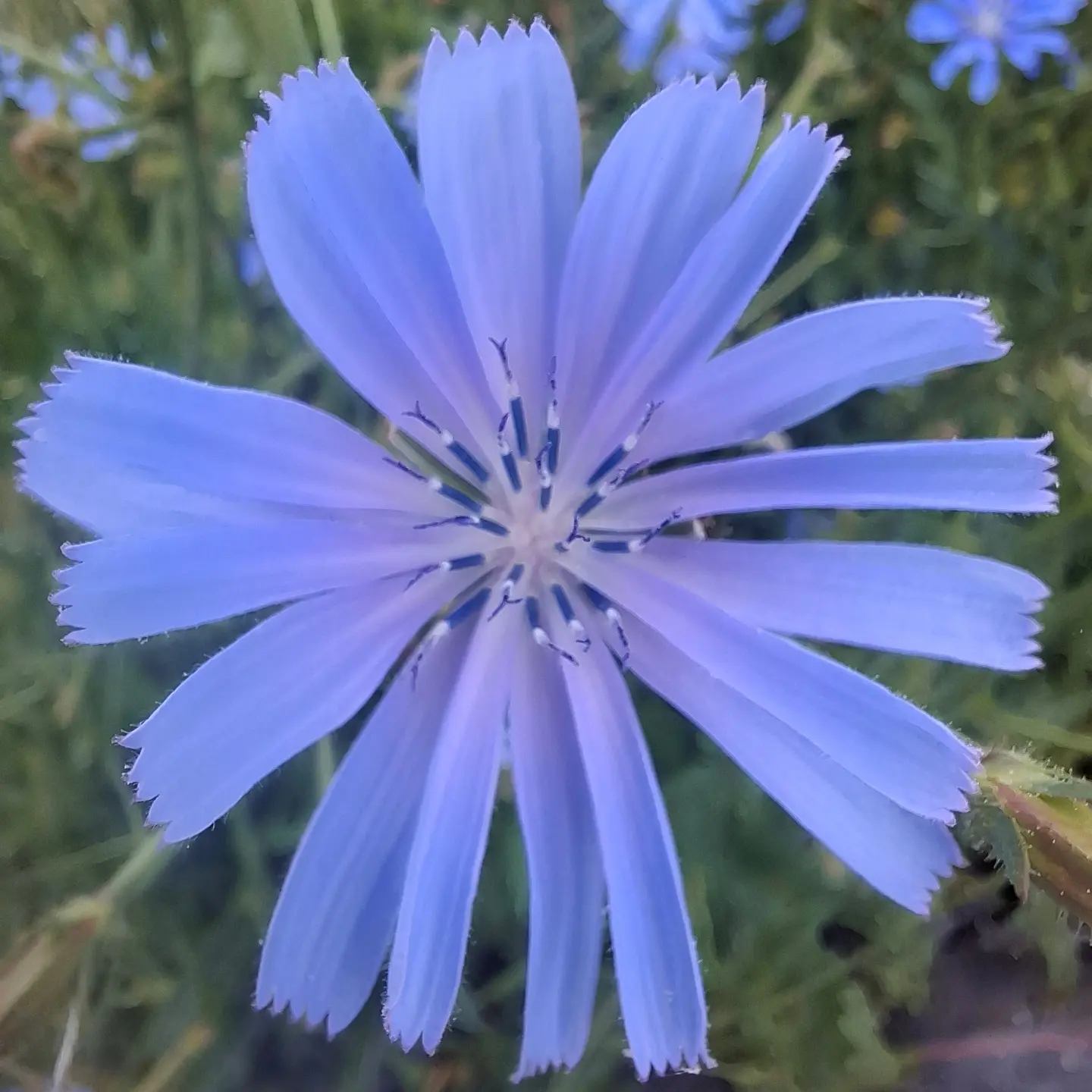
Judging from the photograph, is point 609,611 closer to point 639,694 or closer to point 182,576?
point 182,576

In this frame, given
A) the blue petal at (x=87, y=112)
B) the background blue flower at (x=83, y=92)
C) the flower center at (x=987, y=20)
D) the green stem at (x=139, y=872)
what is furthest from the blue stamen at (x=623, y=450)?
the flower center at (x=987, y=20)

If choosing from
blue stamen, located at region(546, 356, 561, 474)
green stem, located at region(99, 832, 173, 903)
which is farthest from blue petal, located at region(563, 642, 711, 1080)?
green stem, located at region(99, 832, 173, 903)

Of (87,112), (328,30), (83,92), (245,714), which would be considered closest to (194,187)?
(328,30)

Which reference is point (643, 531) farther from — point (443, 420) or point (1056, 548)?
point (1056, 548)

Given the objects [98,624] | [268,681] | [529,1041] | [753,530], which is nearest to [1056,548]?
[753,530]

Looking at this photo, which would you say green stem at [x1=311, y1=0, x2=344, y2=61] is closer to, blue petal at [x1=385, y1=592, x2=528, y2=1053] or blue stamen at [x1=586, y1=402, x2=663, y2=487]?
blue stamen at [x1=586, y1=402, x2=663, y2=487]

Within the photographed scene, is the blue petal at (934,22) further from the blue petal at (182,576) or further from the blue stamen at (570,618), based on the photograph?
the blue petal at (182,576)
